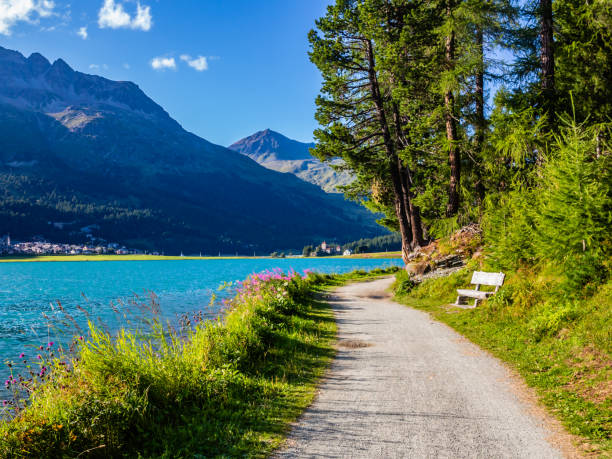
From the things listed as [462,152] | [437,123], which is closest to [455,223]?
[462,152]

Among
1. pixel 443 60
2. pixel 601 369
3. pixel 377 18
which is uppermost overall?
pixel 377 18

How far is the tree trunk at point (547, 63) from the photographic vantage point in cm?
1600

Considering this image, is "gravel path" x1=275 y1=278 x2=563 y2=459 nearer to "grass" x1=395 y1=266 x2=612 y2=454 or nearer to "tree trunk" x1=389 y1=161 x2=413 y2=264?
"grass" x1=395 y1=266 x2=612 y2=454

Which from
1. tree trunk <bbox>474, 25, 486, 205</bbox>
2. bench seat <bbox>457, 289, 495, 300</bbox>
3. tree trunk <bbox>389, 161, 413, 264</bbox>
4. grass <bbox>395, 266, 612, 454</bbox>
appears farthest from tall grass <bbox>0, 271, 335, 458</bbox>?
tree trunk <bbox>389, 161, 413, 264</bbox>

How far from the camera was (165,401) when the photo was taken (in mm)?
6016

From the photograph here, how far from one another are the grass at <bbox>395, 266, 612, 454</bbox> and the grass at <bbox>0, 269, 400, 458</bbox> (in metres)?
4.14

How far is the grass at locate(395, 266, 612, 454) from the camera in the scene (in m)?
5.86

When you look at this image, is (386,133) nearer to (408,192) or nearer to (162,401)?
(408,192)

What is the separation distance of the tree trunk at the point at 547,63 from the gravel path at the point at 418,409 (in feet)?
36.6

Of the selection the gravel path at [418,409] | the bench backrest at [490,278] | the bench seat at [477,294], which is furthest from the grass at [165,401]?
the bench backrest at [490,278]

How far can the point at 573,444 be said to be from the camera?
16.4 feet

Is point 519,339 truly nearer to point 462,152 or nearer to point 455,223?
point 455,223

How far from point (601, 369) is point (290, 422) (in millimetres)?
5467

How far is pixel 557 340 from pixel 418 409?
14.3 ft
